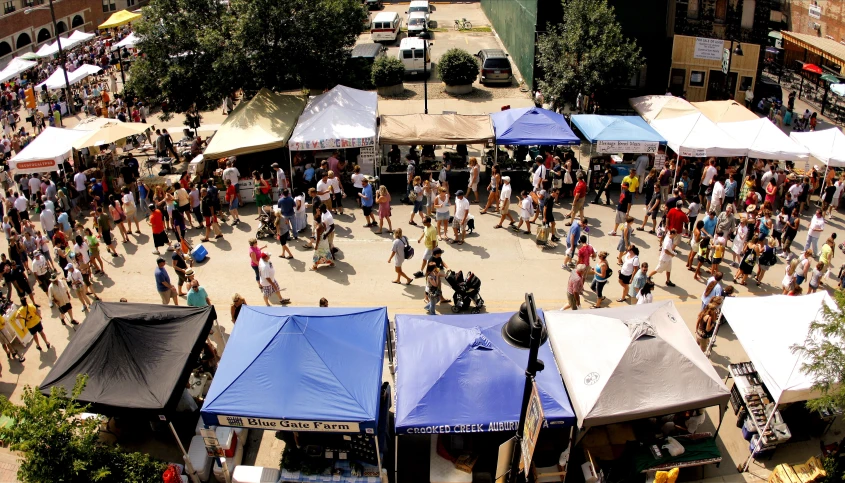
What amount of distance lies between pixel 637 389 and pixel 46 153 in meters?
17.7

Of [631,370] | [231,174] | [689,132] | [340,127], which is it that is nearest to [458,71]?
[340,127]

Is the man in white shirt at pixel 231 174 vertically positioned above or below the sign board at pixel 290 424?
above

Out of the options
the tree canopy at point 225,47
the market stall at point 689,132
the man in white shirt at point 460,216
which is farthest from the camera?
the tree canopy at point 225,47

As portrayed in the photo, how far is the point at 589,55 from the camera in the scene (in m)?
23.4

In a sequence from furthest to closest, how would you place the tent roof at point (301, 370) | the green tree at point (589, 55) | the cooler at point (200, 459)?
the green tree at point (589, 55)
the cooler at point (200, 459)
the tent roof at point (301, 370)

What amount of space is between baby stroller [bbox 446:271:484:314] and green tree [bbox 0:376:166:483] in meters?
7.02

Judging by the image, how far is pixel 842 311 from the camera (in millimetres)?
9500

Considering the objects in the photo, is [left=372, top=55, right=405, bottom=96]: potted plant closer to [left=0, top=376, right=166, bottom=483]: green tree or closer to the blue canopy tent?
the blue canopy tent

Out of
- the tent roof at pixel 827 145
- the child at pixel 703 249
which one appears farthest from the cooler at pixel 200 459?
the tent roof at pixel 827 145

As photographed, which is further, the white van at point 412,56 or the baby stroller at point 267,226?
the white van at point 412,56

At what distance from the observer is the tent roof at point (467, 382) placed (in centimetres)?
934

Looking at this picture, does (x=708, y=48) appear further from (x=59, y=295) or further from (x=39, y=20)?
(x=39, y=20)

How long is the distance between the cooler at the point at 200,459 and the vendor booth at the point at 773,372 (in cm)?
862

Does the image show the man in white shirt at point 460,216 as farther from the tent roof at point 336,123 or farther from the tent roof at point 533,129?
the tent roof at point 336,123
